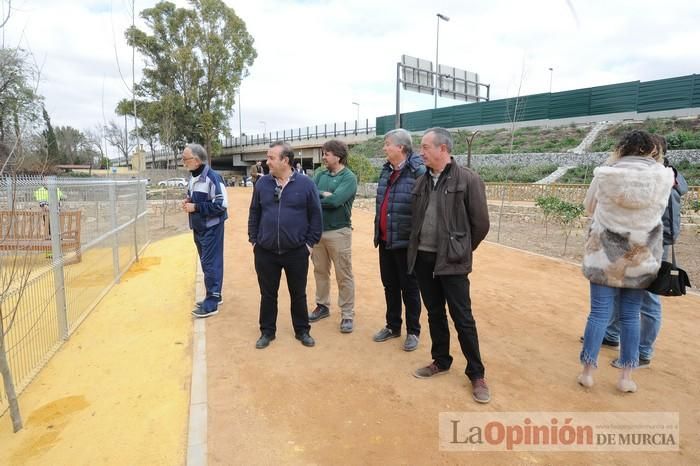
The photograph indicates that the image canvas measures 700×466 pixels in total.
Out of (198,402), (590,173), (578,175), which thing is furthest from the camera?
(578,175)

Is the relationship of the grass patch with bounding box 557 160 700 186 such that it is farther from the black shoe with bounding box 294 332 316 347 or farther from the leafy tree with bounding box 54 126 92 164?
Result: the leafy tree with bounding box 54 126 92 164

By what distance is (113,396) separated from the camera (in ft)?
9.77

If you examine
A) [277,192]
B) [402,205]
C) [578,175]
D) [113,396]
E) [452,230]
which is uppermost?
[578,175]

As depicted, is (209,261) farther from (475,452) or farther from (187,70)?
(187,70)

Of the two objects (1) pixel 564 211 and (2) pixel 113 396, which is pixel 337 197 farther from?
(1) pixel 564 211

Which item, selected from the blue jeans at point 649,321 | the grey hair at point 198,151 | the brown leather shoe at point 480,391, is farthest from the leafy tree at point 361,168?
the brown leather shoe at point 480,391

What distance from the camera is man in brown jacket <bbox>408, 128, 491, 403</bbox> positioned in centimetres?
287

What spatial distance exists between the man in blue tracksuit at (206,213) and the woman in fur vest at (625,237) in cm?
345

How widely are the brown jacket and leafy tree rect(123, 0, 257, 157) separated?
32889mm

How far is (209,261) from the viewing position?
4.48 metres

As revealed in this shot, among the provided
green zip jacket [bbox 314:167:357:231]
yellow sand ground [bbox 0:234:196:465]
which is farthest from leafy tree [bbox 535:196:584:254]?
yellow sand ground [bbox 0:234:196:465]

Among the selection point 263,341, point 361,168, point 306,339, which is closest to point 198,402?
point 263,341

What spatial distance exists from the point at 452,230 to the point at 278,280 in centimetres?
168

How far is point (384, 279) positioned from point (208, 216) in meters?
1.98
